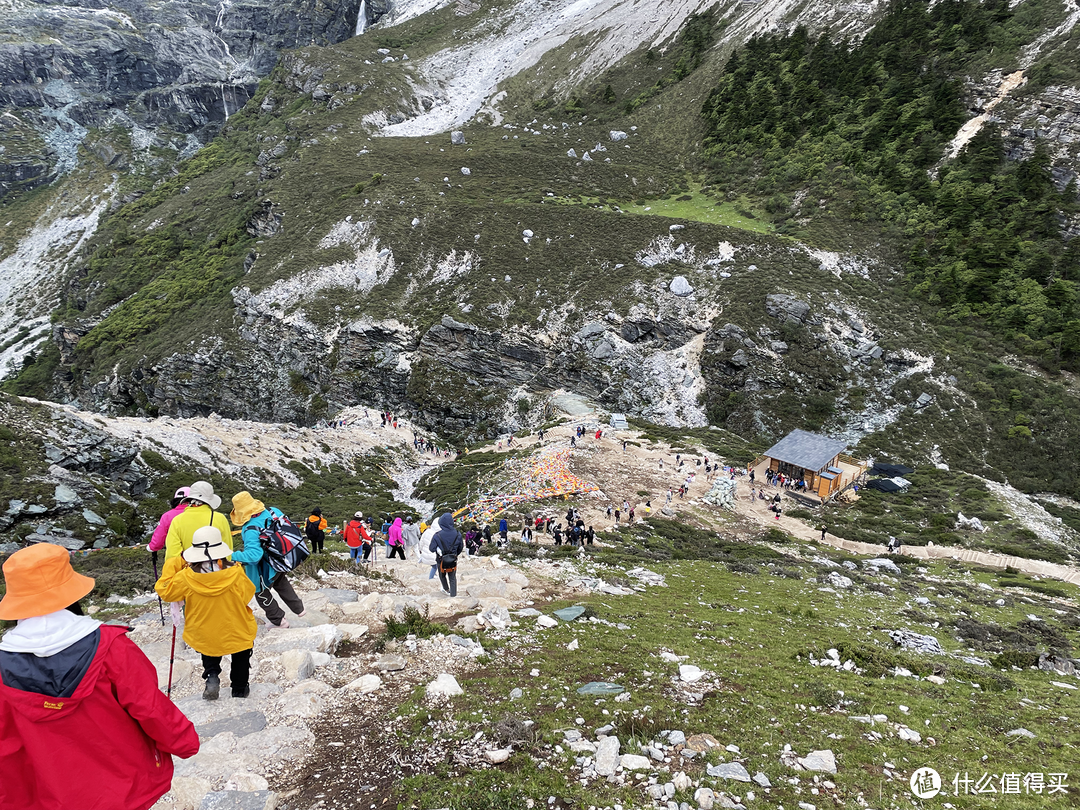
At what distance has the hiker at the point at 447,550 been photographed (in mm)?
10836

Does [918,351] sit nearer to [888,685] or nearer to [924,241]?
[924,241]

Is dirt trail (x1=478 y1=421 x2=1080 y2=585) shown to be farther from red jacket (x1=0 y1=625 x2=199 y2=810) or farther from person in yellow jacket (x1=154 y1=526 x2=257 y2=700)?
red jacket (x1=0 y1=625 x2=199 y2=810)

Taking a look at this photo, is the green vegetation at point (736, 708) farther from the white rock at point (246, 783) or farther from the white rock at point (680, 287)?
the white rock at point (680, 287)

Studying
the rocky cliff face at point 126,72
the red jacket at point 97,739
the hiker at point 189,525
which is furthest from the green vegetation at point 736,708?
the rocky cliff face at point 126,72

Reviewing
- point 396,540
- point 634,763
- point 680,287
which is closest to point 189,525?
point 634,763

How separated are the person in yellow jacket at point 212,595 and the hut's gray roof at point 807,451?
3448 centimetres

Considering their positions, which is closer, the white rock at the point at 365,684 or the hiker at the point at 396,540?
the white rock at the point at 365,684

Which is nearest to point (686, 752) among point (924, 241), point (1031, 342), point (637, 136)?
point (1031, 342)

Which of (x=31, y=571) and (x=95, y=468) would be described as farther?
(x=95, y=468)

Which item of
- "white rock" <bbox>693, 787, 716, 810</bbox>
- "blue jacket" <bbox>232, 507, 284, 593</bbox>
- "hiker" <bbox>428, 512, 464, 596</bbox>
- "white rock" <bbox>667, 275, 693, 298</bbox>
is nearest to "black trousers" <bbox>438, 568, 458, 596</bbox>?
"hiker" <bbox>428, 512, 464, 596</bbox>

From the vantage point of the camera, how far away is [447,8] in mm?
119625

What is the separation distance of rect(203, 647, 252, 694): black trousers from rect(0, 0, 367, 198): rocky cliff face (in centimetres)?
15647

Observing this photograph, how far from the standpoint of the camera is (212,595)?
5.66m

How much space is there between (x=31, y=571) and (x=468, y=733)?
4.65m
